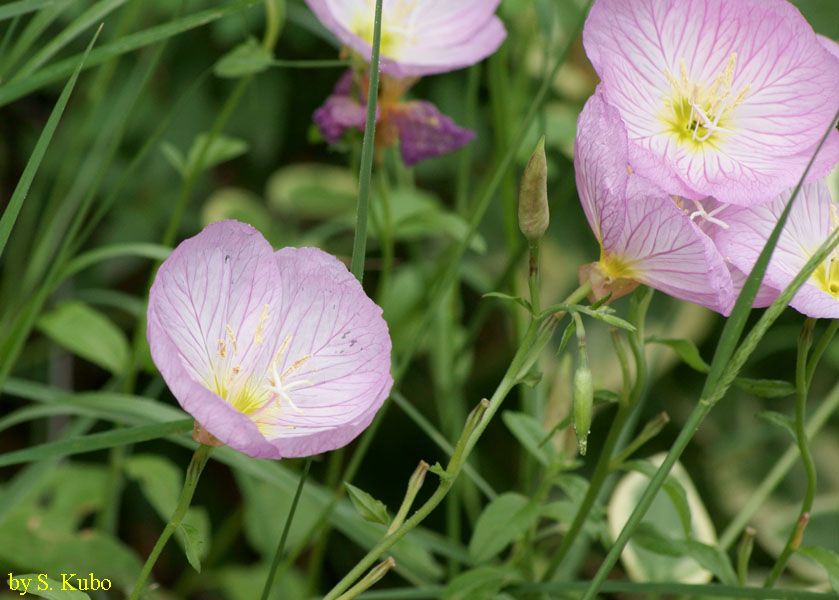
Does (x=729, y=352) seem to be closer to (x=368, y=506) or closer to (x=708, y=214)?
(x=708, y=214)

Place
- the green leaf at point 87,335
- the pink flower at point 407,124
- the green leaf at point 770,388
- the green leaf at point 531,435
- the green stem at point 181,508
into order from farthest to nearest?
the green leaf at point 87,335 < the pink flower at point 407,124 < the green leaf at point 531,435 < the green leaf at point 770,388 < the green stem at point 181,508

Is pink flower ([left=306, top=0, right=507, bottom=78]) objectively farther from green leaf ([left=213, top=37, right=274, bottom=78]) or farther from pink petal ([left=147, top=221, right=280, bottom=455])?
pink petal ([left=147, top=221, right=280, bottom=455])

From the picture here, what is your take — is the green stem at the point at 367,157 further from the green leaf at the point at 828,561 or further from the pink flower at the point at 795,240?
the green leaf at the point at 828,561

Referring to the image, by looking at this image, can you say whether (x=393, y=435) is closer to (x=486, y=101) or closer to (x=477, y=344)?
(x=477, y=344)

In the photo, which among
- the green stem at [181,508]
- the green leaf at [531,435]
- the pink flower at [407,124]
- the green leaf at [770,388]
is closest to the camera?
the green stem at [181,508]

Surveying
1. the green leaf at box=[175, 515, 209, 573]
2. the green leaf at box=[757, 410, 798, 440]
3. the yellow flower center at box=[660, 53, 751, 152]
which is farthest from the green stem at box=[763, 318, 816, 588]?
the green leaf at box=[175, 515, 209, 573]

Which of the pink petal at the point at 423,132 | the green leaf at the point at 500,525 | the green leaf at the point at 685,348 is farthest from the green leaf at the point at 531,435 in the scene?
the pink petal at the point at 423,132

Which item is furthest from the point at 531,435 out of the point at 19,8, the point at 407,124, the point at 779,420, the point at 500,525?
the point at 19,8
